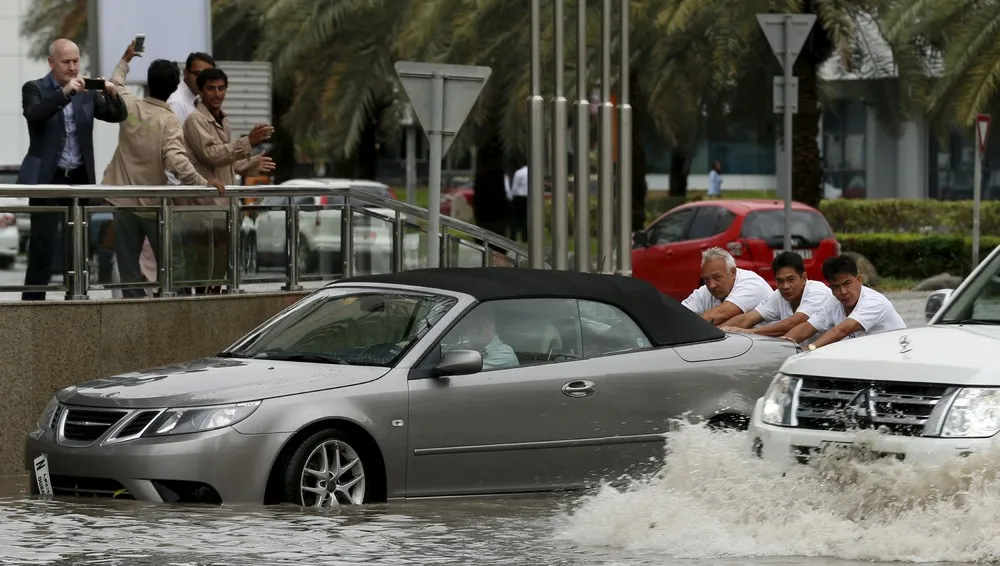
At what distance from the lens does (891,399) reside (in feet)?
26.0

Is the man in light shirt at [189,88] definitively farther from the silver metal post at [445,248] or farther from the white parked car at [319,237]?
the silver metal post at [445,248]

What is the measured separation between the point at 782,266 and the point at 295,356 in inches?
148

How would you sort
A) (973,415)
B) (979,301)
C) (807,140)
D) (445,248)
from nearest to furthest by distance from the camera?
(973,415)
(979,301)
(445,248)
(807,140)

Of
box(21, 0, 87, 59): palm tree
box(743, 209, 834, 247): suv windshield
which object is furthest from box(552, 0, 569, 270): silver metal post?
box(21, 0, 87, 59): palm tree

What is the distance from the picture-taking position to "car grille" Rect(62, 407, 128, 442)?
9680mm

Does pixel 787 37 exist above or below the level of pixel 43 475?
above

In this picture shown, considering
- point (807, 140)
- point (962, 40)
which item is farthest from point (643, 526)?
point (807, 140)

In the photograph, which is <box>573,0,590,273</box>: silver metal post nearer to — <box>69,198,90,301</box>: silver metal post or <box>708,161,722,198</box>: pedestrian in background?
<box>69,198,90,301</box>: silver metal post

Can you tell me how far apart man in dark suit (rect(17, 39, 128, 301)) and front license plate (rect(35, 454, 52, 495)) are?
3.21 meters

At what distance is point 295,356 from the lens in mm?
10305

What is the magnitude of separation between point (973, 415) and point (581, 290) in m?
3.39

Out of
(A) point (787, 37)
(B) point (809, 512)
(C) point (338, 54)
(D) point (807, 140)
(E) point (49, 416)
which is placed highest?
(C) point (338, 54)

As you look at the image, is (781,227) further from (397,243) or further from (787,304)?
(787,304)

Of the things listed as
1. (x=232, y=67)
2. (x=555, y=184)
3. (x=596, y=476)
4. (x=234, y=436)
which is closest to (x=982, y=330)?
(x=596, y=476)
